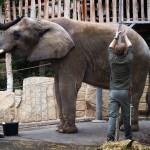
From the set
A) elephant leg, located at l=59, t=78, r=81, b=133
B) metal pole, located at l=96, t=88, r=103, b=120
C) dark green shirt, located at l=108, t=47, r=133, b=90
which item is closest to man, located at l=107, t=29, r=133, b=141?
dark green shirt, located at l=108, t=47, r=133, b=90

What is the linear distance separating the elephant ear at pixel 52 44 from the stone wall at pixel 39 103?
10.1 ft

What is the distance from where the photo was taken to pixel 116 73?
9.30 meters

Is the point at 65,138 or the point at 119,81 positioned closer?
the point at 119,81

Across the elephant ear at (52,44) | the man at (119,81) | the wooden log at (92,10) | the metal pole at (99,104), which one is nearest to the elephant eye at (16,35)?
the elephant ear at (52,44)

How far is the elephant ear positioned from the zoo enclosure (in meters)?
3.84

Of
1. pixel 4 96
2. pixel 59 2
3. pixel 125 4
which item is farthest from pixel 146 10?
pixel 4 96

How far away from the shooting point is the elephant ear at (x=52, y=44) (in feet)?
34.6

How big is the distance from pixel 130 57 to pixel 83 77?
1.66m

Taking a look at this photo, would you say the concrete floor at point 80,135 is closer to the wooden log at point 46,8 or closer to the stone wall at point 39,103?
the stone wall at point 39,103

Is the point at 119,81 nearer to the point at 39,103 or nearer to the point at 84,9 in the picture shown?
the point at 39,103

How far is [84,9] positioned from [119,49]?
5818mm

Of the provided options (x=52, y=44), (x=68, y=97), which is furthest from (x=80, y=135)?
(x=52, y=44)

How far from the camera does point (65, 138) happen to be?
407 inches

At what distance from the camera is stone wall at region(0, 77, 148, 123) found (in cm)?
1380
